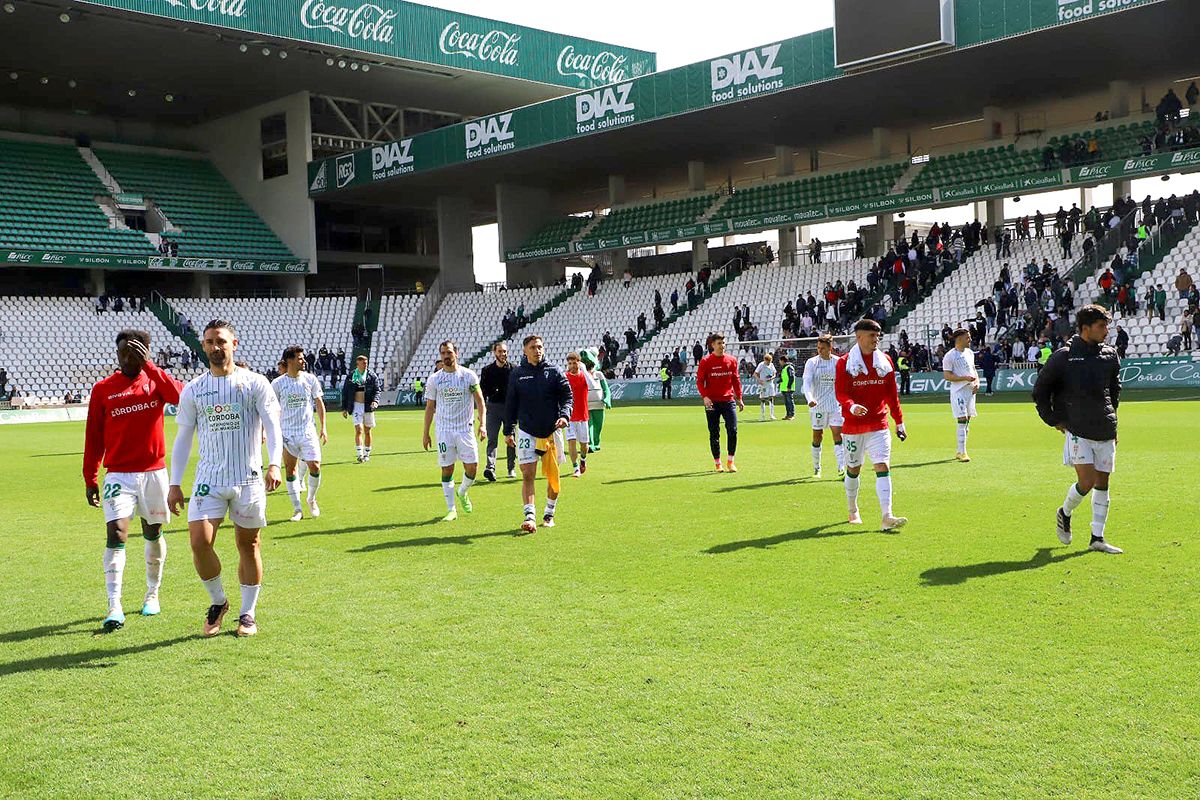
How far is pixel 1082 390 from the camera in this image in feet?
28.2

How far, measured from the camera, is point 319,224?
60344mm

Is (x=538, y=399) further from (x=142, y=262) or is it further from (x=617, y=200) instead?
(x=142, y=262)

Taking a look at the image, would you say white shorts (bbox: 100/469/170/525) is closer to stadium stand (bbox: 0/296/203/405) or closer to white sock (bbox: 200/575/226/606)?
white sock (bbox: 200/575/226/606)

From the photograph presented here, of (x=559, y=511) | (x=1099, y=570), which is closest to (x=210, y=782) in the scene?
(x=1099, y=570)

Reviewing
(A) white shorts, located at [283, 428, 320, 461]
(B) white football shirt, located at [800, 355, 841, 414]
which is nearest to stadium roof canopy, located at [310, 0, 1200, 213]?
(B) white football shirt, located at [800, 355, 841, 414]

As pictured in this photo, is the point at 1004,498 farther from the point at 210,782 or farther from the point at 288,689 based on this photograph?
the point at 210,782

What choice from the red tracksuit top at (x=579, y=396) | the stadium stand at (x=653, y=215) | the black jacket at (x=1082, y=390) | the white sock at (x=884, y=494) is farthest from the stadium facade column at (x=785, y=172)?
the black jacket at (x=1082, y=390)

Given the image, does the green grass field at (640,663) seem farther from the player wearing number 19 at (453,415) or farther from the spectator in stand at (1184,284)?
the spectator in stand at (1184,284)

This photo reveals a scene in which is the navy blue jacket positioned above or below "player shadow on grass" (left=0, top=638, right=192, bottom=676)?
above

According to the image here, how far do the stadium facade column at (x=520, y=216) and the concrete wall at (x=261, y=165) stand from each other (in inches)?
392

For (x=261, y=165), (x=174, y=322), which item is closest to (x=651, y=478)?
(x=174, y=322)

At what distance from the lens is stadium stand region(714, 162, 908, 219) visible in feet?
139

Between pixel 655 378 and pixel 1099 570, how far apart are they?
35.3m

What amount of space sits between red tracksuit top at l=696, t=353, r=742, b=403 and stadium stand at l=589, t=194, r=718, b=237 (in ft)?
107
